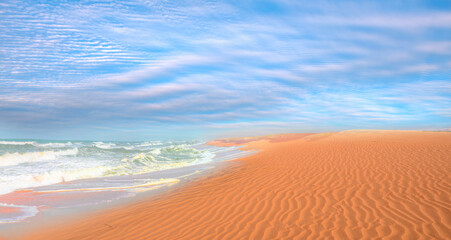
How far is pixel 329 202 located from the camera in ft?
21.2

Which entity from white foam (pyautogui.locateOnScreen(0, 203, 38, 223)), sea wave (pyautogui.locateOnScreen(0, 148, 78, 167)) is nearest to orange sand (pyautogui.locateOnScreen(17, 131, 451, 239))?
white foam (pyautogui.locateOnScreen(0, 203, 38, 223))

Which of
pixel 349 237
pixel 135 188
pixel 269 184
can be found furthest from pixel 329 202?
pixel 135 188

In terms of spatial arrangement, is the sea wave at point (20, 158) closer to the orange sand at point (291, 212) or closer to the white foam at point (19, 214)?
the white foam at point (19, 214)

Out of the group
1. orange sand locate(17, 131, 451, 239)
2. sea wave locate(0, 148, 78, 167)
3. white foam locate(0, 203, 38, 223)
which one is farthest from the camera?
sea wave locate(0, 148, 78, 167)

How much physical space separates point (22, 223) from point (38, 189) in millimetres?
4847

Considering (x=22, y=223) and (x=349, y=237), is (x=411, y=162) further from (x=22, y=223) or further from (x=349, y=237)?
(x=22, y=223)

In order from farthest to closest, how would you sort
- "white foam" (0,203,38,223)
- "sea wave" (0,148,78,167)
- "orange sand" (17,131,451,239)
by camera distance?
1. "sea wave" (0,148,78,167)
2. "white foam" (0,203,38,223)
3. "orange sand" (17,131,451,239)

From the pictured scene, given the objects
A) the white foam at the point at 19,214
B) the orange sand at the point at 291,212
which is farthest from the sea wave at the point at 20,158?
the orange sand at the point at 291,212

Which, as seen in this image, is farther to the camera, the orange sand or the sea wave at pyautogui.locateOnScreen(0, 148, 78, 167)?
the sea wave at pyautogui.locateOnScreen(0, 148, 78, 167)

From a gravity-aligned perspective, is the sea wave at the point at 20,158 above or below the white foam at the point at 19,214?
above

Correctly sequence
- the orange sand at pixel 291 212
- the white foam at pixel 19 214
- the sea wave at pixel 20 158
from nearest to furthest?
the orange sand at pixel 291 212
the white foam at pixel 19 214
the sea wave at pixel 20 158

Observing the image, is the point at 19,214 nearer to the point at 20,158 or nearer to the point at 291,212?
the point at 291,212

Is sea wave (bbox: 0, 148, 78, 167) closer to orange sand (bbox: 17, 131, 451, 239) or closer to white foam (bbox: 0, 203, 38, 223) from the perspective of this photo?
white foam (bbox: 0, 203, 38, 223)

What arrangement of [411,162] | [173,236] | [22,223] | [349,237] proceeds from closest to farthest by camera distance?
[349,237] → [173,236] → [22,223] → [411,162]
